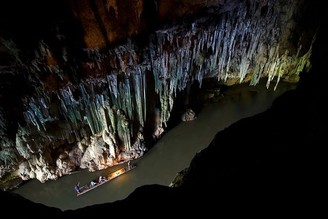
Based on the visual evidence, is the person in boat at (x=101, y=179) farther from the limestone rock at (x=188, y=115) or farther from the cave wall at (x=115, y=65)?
the limestone rock at (x=188, y=115)

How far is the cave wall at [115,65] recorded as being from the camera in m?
6.93

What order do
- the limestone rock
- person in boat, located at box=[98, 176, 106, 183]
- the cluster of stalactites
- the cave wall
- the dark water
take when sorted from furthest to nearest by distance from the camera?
the limestone rock → person in boat, located at box=[98, 176, 106, 183] → the dark water → the cluster of stalactites → the cave wall

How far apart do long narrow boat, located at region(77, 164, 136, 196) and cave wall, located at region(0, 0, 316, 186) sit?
0.41 m

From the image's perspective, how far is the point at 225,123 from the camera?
433 inches

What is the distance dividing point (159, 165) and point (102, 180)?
1.87 m

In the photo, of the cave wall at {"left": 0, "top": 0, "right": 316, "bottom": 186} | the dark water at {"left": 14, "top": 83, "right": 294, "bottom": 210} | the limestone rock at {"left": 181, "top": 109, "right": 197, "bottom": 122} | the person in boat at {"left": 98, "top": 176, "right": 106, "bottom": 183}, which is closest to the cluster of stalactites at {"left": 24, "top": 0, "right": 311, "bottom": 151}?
the cave wall at {"left": 0, "top": 0, "right": 316, "bottom": 186}

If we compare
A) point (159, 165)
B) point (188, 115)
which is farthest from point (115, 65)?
point (188, 115)

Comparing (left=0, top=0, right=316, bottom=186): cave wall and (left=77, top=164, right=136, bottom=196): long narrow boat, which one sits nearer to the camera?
(left=0, top=0, right=316, bottom=186): cave wall

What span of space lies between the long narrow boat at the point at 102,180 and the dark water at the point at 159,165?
102 millimetres

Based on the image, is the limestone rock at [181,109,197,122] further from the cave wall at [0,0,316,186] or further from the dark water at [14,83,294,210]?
the cave wall at [0,0,316,186]

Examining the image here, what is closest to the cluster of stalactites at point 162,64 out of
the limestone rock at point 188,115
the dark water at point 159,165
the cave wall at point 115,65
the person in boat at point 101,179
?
the cave wall at point 115,65

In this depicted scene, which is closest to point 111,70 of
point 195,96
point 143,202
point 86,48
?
point 86,48

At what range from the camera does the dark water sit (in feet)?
29.9

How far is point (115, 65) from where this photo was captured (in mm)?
7926
